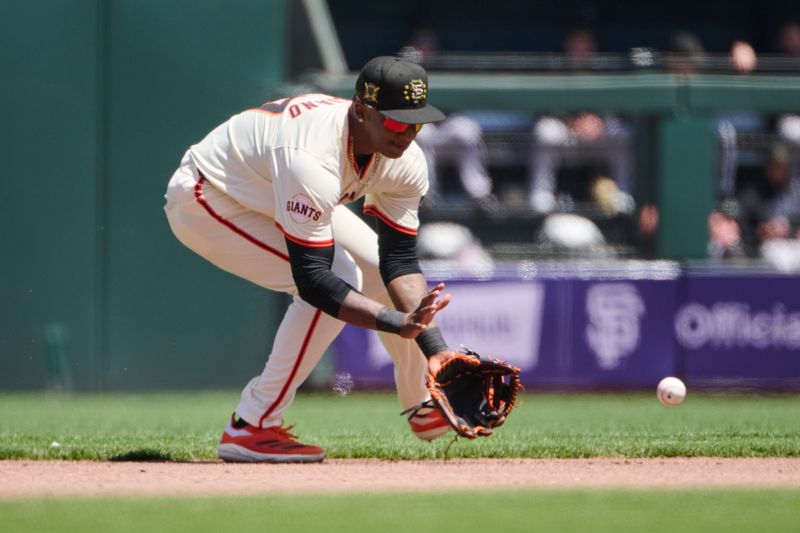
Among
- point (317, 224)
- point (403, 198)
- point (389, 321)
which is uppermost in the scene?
point (403, 198)

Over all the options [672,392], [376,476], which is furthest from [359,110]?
[672,392]

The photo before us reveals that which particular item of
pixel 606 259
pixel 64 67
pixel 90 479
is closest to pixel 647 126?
pixel 606 259

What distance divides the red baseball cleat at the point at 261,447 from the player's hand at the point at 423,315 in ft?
2.68

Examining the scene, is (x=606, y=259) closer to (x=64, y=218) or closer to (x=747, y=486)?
(x=64, y=218)

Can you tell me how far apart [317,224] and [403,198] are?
0.62 m

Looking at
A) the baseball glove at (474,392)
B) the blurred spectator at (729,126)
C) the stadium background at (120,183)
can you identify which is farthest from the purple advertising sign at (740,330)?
the baseball glove at (474,392)

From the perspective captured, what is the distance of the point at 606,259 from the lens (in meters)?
9.45

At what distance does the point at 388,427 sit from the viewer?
22.9 feet

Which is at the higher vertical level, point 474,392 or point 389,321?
point 389,321

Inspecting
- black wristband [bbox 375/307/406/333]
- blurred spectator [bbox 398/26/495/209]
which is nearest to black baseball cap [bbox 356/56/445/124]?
black wristband [bbox 375/307/406/333]

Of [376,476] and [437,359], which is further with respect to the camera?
[437,359]

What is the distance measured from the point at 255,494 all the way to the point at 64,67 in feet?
17.1

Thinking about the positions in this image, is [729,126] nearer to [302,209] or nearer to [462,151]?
[462,151]

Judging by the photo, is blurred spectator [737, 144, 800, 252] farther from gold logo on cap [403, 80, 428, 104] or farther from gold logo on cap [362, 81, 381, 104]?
→ gold logo on cap [362, 81, 381, 104]
